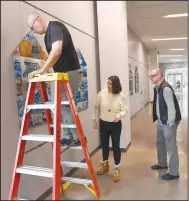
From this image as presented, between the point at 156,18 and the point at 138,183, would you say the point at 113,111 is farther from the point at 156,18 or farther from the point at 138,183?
the point at 156,18

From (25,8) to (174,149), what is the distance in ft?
7.07

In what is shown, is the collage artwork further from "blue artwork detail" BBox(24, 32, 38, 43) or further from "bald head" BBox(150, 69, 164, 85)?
"bald head" BBox(150, 69, 164, 85)

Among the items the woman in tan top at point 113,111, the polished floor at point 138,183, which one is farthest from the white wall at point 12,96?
the woman in tan top at point 113,111

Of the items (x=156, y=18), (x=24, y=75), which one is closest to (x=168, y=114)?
(x=24, y=75)

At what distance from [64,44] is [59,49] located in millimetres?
192

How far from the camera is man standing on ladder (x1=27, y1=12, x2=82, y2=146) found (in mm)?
1670

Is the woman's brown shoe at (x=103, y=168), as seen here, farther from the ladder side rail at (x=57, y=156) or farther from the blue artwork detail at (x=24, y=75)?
the ladder side rail at (x=57, y=156)

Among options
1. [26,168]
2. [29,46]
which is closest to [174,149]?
[26,168]

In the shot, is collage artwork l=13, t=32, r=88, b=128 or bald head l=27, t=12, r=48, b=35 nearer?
bald head l=27, t=12, r=48, b=35

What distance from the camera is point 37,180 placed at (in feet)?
7.41

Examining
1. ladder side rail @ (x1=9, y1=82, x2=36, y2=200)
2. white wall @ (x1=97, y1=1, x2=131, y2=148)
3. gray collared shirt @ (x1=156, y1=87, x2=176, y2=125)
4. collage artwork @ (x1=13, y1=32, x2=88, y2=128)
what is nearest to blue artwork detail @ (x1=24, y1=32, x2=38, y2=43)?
collage artwork @ (x1=13, y1=32, x2=88, y2=128)

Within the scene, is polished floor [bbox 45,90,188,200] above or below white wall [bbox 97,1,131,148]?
below

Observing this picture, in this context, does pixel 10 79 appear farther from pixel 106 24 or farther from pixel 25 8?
pixel 106 24

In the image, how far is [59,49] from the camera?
1664mm
